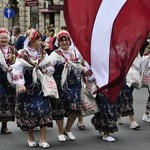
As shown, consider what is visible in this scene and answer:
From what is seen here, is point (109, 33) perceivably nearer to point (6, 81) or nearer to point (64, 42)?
point (64, 42)

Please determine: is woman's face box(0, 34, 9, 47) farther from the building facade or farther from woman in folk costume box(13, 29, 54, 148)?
the building facade

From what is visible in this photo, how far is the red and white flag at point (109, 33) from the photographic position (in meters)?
5.55

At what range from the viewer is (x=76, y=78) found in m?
7.41

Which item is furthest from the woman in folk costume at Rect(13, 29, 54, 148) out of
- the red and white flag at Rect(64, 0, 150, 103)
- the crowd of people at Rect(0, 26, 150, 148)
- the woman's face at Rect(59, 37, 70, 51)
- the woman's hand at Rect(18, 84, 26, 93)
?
the red and white flag at Rect(64, 0, 150, 103)

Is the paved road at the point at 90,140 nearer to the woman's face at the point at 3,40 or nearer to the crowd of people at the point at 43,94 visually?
the crowd of people at the point at 43,94

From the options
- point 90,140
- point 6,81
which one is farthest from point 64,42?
point 90,140

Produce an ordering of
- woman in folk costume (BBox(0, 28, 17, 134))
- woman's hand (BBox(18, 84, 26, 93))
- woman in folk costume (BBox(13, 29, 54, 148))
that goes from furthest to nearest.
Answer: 1. woman in folk costume (BBox(0, 28, 17, 134))
2. woman in folk costume (BBox(13, 29, 54, 148))
3. woman's hand (BBox(18, 84, 26, 93))

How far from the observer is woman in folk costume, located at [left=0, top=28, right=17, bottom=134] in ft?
25.3

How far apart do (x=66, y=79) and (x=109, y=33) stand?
1805mm

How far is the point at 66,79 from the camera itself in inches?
288

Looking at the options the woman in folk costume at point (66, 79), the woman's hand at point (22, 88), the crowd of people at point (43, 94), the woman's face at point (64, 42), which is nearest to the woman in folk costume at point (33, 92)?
the crowd of people at point (43, 94)

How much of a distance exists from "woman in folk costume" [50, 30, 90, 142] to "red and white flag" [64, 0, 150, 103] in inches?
55.9

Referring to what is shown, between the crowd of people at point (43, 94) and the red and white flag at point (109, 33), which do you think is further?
the crowd of people at point (43, 94)

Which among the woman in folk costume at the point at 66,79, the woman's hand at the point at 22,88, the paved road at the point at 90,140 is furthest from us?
the woman in folk costume at the point at 66,79
